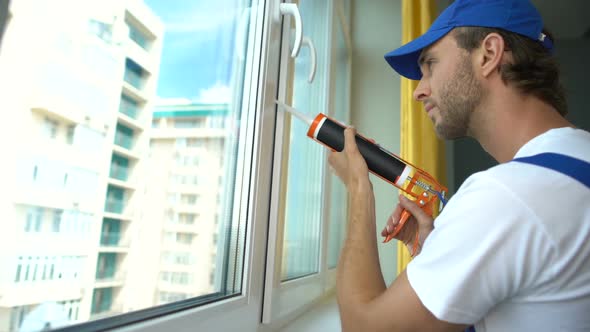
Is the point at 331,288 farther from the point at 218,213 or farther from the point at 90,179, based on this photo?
the point at 90,179

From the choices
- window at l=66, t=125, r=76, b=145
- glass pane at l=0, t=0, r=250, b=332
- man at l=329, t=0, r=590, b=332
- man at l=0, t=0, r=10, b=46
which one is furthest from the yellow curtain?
man at l=0, t=0, r=10, b=46

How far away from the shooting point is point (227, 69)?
75 cm

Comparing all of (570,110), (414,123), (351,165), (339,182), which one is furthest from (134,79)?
(570,110)

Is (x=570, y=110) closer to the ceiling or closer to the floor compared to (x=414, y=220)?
closer to the ceiling

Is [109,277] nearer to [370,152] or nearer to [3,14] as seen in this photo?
[3,14]

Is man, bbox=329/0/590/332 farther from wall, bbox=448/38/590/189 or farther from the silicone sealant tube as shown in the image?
wall, bbox=448/38/590/189

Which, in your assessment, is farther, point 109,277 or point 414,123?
point 414,123

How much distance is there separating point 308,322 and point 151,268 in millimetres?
675

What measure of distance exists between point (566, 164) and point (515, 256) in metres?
0.15

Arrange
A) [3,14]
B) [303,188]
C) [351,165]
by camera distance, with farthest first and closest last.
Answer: [303,188], [351,165], [3,14]

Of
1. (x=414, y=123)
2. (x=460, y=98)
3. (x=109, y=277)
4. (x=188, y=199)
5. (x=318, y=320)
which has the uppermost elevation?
(x=414, y=123)

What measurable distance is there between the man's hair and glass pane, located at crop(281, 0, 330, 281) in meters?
0.44

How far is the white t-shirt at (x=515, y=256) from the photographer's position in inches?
18.8

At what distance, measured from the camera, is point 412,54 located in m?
0.90
